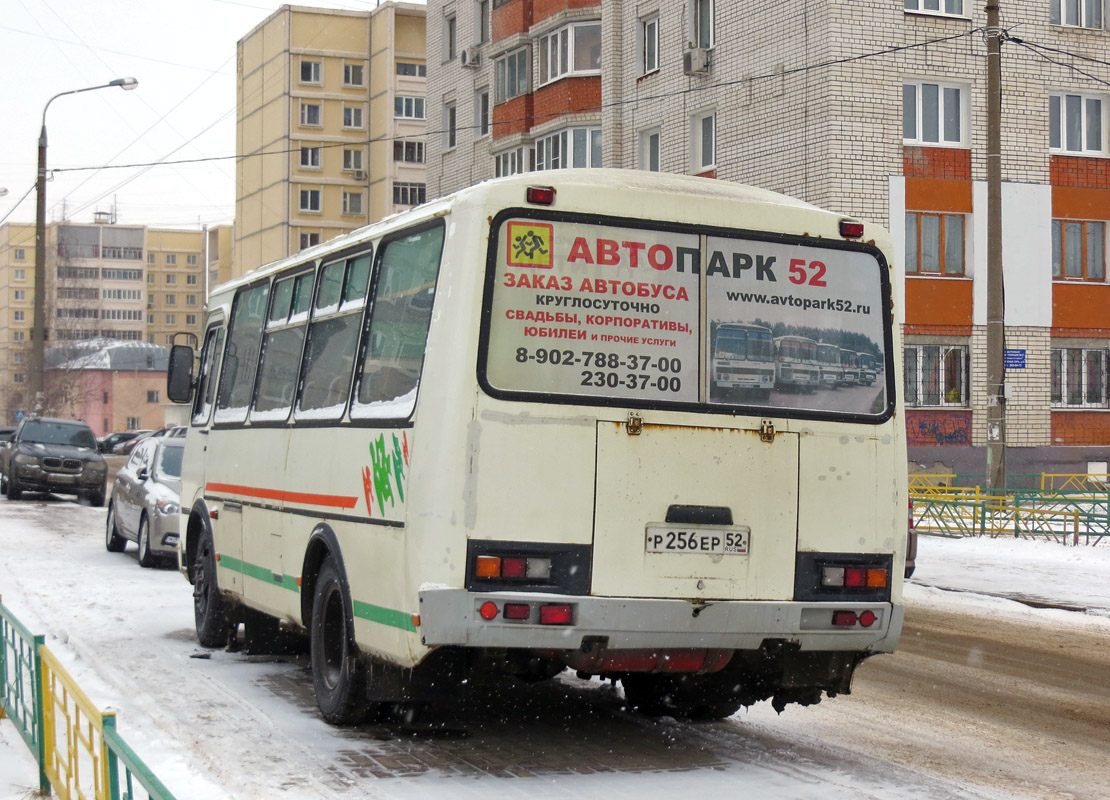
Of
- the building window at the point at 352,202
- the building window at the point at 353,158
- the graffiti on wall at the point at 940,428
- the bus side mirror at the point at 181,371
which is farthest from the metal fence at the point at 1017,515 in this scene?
the building window at the point at 353,158

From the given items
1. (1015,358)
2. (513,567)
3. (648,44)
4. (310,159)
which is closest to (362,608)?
(513,567)

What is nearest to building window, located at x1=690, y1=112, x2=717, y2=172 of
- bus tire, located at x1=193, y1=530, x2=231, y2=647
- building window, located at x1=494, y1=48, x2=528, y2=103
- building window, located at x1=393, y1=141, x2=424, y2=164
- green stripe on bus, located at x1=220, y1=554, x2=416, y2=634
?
building window, located at x1=494, y1=48, x2=528, y2=103

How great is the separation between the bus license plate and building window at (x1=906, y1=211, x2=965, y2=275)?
1059 inches

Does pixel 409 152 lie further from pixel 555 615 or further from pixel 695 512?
pixel 555 615

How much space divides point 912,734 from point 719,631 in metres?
1.69

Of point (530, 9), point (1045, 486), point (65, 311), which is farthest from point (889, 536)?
point (65, 311)

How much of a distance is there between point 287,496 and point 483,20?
4151cm

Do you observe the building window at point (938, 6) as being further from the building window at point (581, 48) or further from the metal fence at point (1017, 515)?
the metal fence at point (1017, 515)

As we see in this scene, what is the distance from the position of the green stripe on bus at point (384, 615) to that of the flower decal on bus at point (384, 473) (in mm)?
464

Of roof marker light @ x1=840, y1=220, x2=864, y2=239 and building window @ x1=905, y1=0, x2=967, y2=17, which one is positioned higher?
building window @ x1=905, y1=0, x2=967, y2=17

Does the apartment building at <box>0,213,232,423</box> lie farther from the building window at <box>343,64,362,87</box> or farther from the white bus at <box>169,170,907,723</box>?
the white bus at <box>169,170,907,723</box>

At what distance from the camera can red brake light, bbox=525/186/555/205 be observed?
6898 mm

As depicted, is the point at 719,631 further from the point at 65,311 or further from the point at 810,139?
the point at 65,311

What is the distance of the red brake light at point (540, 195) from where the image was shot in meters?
6.90
